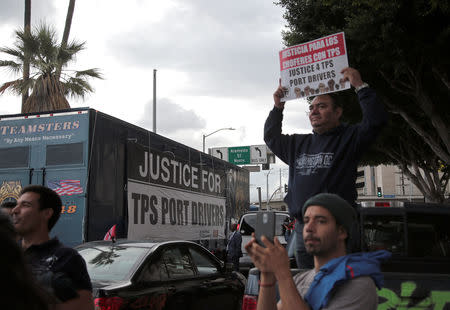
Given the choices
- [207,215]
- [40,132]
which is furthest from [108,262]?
[207,215]

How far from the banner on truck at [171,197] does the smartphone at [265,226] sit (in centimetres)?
871

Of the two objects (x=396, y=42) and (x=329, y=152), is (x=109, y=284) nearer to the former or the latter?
(x=329, y=152)

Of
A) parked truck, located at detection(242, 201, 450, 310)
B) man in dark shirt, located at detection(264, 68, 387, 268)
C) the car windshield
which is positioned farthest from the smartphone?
the car windshield

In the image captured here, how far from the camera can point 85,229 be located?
9.27 meters

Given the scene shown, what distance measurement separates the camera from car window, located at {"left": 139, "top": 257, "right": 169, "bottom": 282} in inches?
224

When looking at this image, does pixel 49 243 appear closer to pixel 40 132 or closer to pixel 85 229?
pixel 85 229

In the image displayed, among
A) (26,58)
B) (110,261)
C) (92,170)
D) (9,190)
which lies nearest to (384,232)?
(110,261)

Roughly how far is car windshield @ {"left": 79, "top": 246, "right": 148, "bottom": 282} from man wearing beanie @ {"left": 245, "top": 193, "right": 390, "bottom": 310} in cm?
363

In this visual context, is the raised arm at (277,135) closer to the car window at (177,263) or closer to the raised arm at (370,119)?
the raised arm at (370,119)

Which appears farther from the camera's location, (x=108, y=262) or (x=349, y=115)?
(x=349, y=115)

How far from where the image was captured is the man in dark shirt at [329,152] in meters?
3.11

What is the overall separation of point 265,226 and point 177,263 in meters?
4.60

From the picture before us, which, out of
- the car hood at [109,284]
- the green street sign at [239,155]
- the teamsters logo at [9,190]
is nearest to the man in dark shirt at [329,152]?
the car hood at [109,284]

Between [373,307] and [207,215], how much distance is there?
13.0 meters
